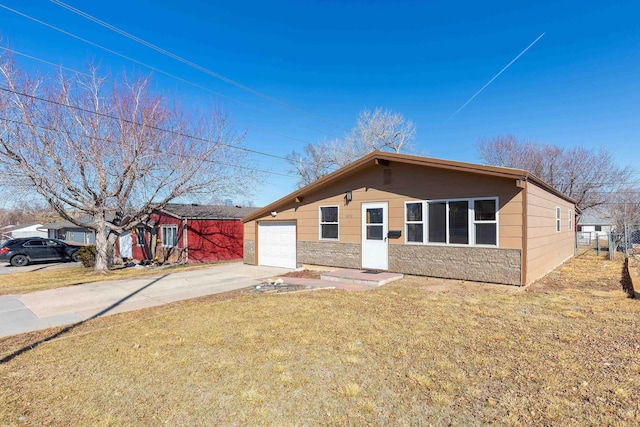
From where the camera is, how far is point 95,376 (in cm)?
356

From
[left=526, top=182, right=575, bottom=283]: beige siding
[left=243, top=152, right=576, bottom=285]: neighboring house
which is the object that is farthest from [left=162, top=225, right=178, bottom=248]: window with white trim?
[left=526, top=182, right=575, bottom=283]: beige siding

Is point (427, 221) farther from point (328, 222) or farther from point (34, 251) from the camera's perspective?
point (34, 251)

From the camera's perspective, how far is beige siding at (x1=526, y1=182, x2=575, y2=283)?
26.4 ft

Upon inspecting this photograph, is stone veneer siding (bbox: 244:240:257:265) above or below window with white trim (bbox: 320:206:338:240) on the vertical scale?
below

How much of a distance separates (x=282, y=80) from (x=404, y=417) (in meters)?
18.1

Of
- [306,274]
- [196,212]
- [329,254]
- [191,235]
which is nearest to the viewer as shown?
[306,274]

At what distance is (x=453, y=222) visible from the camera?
28.7 ft

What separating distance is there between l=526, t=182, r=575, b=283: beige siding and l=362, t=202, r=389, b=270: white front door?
3.67m

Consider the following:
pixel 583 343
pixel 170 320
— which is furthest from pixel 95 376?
pixel 583 343

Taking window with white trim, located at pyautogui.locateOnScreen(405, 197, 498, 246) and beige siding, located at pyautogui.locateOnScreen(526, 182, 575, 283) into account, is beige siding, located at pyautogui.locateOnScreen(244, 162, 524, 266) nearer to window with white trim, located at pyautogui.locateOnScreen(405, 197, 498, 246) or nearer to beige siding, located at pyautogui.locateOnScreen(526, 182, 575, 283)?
window with white trim, located at pyautogui.locateOnScreen(405, 197, 498, 246)

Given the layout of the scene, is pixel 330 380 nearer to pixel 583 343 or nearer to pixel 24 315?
pixel 583 343

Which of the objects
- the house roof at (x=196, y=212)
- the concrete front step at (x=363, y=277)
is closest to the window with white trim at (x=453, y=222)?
the concrete front step at (x=363, y=277)

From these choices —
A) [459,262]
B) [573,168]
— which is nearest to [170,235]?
[459,262]

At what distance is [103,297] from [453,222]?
895cm
